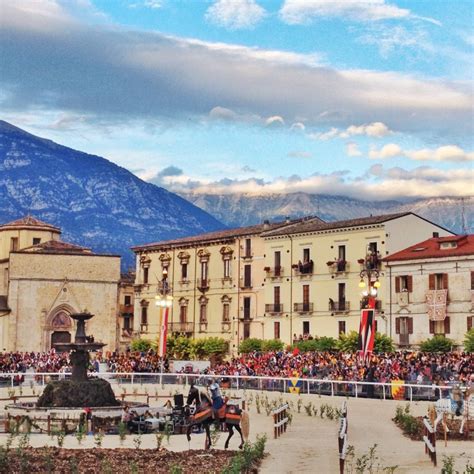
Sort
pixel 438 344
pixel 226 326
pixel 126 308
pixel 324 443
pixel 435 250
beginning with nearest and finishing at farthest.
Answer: pixel 324 443 < pixel 438 344 < pixel 435 250 < pixel 226 326 < pixel 126 308

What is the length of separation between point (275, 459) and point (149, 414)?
31.5 feet

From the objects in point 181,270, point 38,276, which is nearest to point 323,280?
Answer: point 181,270

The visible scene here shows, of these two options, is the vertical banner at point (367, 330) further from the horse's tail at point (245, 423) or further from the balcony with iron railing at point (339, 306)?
the balcony with iron railing at point (339, 306)

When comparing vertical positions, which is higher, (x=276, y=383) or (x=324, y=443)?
(x=276, y=383)

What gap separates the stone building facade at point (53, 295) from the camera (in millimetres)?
80562

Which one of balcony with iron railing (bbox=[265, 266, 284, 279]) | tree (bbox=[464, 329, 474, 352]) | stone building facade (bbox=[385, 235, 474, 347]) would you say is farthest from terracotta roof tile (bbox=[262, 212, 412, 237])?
tree (bbox=[464, 329, 474, 352])

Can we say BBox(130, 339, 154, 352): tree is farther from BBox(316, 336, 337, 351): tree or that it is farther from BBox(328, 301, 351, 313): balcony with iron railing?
BBox(316, 336, 337, 351): tree

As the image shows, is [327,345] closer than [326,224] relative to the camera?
Yes

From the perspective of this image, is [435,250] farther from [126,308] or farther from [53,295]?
[126,308]

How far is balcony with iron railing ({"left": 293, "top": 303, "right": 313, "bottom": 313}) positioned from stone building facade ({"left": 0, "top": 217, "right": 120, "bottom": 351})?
59.4ft

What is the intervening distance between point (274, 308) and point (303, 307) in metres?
2.92

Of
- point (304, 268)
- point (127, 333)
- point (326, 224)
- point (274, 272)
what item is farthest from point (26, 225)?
point (326, 224)

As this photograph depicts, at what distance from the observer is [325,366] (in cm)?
4853

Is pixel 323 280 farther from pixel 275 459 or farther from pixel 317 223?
pixel 275 459
